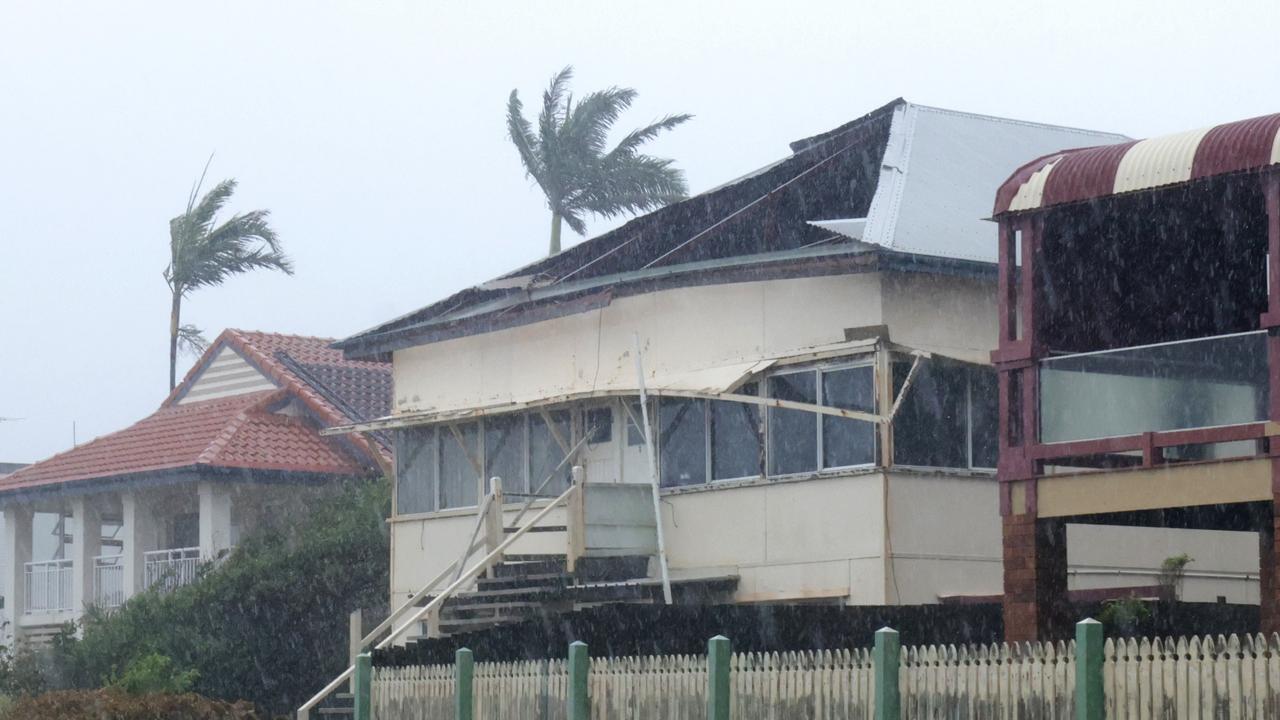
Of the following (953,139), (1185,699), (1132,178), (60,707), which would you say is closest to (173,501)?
(60,707)

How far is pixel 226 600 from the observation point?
27.3m

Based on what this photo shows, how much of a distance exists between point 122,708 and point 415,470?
7.69 meters

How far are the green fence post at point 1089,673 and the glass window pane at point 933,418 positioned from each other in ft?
27.7

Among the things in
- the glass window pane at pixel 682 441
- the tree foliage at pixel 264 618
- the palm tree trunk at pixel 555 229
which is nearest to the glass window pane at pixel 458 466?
the tree foliage at pixel 264 618

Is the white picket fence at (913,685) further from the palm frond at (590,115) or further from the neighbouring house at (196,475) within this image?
the palm frond at (590,115)

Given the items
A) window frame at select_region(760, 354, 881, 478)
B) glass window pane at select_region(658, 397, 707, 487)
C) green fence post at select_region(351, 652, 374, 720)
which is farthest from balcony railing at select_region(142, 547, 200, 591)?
green fence post at select_region(351, 652, 374, 720)

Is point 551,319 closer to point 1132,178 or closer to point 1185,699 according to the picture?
point 1132,178

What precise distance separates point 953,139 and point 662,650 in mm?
9218

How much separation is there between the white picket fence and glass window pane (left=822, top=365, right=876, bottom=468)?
213 inches

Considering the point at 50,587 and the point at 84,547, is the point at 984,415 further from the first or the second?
the point at 50,587

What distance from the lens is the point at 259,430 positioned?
3098 centimetres

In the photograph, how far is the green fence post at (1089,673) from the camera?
11.5 metres

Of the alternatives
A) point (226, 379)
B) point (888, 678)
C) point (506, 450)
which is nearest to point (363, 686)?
point (888, 678)

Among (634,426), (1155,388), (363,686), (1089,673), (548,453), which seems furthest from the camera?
(548,453)
